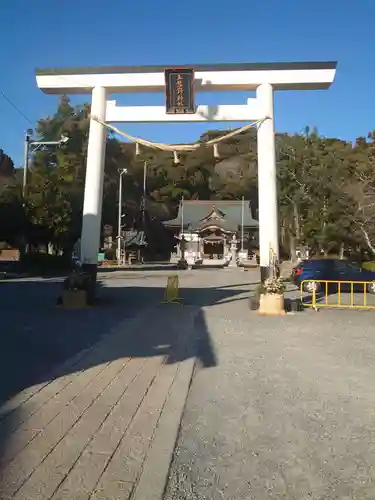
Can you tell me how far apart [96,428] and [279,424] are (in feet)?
5.56

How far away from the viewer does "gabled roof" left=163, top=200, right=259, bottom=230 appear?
188 feet

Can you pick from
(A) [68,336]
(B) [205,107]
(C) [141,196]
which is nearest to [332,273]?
(B) [205,107]

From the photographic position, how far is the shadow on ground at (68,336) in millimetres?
6547

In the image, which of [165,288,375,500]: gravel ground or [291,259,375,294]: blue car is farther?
[291,259,375,294]: blue car

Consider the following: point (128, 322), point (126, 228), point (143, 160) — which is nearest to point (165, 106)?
point (128, 322)

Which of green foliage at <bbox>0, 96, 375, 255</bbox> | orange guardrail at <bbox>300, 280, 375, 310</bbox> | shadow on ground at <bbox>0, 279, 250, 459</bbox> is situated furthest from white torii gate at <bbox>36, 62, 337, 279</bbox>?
orange guardrail at <bbox>300, 280, 375, 310</bbox>

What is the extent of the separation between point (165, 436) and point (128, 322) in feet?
23.8

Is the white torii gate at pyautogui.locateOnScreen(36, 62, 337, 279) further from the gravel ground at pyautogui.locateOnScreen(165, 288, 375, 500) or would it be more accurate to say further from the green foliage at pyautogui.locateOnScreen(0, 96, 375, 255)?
the gravel ground at pyautogui.locateOnScreen(165, 288, 375, 500)

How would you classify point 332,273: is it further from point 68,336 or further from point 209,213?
point 209,213

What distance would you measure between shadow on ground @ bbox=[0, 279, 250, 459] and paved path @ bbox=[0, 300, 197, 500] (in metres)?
0.13

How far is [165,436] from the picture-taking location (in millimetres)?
4438

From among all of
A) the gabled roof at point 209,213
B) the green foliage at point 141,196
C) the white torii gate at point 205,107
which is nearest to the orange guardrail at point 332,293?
the white torii gate at point 205,107

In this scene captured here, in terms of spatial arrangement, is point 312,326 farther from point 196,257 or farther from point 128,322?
point 196,257

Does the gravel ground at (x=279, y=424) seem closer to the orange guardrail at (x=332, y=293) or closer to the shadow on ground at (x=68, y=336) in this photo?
the shadow on ground at (x=68, y=336)
